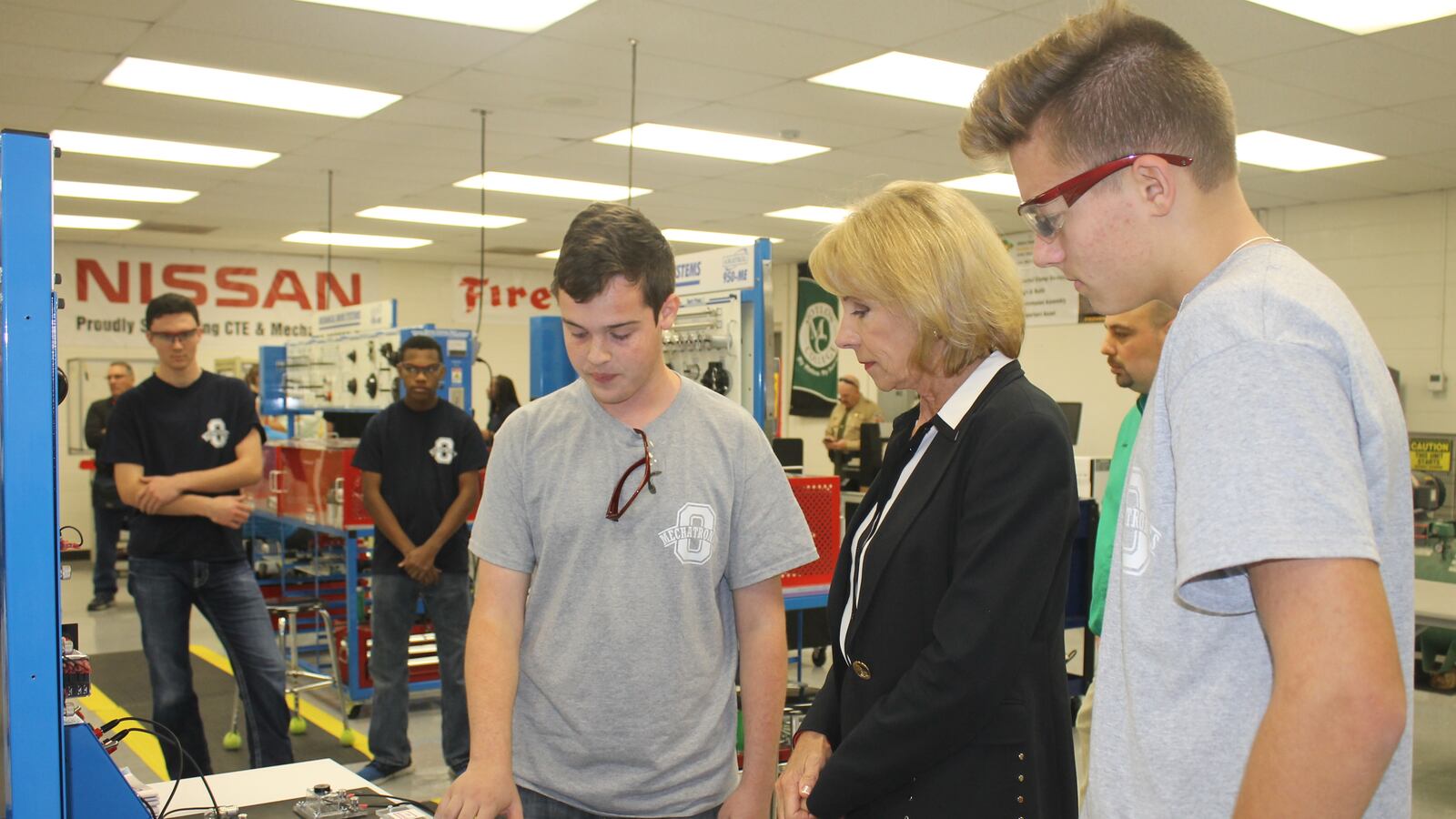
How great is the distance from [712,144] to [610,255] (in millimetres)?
6129

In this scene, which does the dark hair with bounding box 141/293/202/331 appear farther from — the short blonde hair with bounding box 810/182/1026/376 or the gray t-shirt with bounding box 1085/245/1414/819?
the gray t-shirt with bounding box 1085/245/1414/819

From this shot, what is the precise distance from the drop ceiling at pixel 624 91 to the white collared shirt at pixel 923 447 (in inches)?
109

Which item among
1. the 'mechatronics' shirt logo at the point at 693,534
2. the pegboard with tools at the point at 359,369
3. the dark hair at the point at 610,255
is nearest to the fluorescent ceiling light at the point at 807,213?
the pegboard with tools at the point at 359,369

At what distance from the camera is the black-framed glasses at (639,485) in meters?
1.58

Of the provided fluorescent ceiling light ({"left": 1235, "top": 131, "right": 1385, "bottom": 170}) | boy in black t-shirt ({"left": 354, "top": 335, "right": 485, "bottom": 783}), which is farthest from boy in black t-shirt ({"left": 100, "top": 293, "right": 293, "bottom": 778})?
fluorescent ceiling light ({"left": 1235, "top": 131, "right": 1385, "bottom": 170})

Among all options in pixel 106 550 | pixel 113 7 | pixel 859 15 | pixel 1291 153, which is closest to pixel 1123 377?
pixel 859 15

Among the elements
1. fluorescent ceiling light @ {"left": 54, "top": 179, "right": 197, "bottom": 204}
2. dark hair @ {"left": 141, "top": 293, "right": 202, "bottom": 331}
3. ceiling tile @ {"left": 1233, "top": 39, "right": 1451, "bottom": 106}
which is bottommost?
dark hair @ {"left": 141, "top": 293, "right": 202, "bottom": 331}

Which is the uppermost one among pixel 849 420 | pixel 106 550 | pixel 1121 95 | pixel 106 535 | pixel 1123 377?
pixel 1121 95

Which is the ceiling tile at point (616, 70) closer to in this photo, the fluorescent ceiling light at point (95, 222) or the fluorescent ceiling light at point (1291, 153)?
the fluorescent ceiling light at point (1291, 153)

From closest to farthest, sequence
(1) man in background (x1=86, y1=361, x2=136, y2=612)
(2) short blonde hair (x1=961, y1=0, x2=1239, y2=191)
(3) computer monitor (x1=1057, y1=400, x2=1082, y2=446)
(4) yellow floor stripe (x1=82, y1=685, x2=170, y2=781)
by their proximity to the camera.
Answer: (2) short blonde hair (x1=961, y1=0, x2=1239, y2=191) < (4) yellow floor stripe (x1=82, y1=685, x2=170, y2=781) < (1) man in background (x1=86, y1=361, x2=136, y2=612) < (3) computer monitor (x1=1057, y1=400, x2=1082, y2=446)

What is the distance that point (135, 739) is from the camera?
4.99 m

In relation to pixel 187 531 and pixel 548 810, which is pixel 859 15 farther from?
pixel 548 810

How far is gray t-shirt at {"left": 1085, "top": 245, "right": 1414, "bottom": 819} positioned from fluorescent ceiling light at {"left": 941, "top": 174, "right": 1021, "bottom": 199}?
7.86m

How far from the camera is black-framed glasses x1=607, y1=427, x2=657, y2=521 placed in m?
1.58
